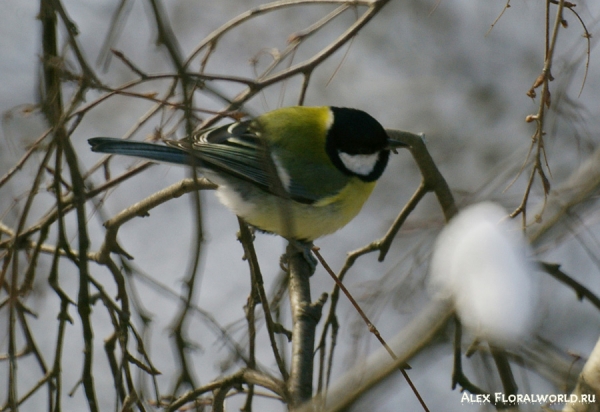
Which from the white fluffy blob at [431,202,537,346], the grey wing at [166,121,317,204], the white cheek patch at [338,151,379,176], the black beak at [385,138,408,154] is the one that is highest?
the grey wing at [166,121,317,204]

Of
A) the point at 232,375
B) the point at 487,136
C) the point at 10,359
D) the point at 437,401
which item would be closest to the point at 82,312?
the point at 10,359

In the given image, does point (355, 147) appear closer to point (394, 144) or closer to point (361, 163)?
point (361, 163)

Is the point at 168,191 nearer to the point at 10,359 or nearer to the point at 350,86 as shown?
the point at 10,359

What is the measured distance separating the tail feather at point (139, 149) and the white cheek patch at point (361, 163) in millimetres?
985

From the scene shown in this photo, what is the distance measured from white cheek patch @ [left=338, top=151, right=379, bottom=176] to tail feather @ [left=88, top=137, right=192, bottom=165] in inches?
38.8

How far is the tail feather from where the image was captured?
8.77 ft

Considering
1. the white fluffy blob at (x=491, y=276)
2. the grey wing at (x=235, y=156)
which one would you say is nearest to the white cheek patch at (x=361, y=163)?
the grey wing at (x=235, y=156)

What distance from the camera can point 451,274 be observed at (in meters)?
1.52

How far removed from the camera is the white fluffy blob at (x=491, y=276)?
1480 millimetres

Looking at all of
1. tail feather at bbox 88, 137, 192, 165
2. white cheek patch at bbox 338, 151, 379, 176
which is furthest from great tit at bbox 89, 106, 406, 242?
tail feather at bbox 88, 137, 192, 165

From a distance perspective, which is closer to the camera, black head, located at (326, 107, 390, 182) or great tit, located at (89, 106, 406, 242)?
great tit, located at (89, 106, 406, 242)

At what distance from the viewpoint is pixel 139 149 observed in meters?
2.85

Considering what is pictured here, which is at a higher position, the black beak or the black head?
the black head

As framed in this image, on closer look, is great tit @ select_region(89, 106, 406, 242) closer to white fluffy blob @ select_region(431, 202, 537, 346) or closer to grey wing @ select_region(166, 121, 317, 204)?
grey wing @ select_region(166, 121, 317, 204)
